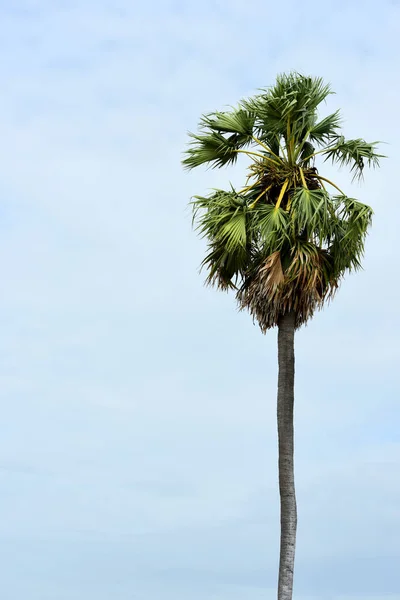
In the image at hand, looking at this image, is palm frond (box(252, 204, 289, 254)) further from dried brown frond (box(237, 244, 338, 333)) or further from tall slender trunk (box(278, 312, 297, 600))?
tall slender trunk (box(278, 312, 297, 600))

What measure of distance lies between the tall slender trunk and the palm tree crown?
0.60 meters

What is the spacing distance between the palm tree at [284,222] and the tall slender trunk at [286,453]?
21mm

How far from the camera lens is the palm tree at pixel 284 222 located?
22.3 meters

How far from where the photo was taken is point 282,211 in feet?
74.4

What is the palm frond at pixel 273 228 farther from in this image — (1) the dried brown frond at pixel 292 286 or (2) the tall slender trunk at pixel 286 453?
(2) the tall slender trunk at pixel 286 453

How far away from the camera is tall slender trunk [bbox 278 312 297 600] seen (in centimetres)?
2152

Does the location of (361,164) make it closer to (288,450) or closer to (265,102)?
(265,102)

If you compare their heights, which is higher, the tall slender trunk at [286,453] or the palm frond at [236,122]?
the palm frond at [236,122]

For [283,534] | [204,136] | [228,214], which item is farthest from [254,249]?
[283,534]

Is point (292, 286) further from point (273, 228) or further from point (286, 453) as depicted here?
point (286, 453)

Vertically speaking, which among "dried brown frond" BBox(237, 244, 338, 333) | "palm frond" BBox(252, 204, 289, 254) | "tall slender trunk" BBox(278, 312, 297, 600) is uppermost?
"palm frond" BBox(252, 204, 289, 254)

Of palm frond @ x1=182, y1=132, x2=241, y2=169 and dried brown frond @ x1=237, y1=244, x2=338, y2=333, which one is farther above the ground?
palm frond @ x1=182, y1=132, x2=241, y2=169

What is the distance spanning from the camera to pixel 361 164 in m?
24.0

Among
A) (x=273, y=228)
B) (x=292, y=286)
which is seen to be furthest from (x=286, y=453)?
(x=273, y=228)
